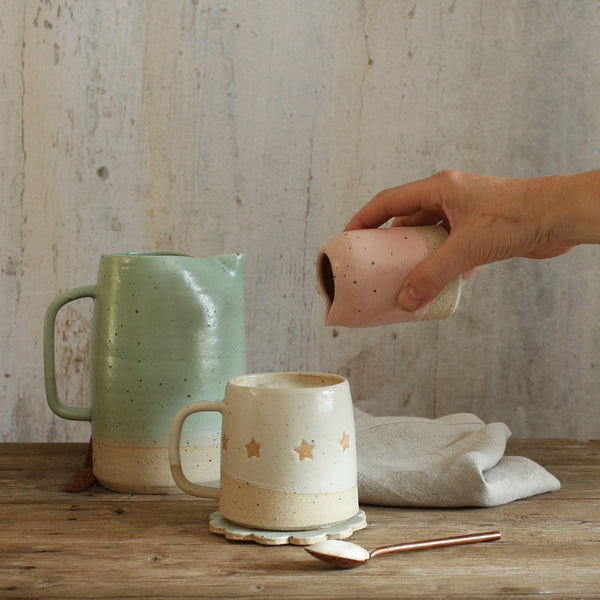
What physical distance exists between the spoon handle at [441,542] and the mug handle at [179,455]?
0.18 metres

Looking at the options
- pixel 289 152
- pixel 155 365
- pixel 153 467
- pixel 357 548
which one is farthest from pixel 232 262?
pixel 289 152

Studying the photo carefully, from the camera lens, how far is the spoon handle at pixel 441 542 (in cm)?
69

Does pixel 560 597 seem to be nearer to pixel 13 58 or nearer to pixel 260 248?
pixel 260 248

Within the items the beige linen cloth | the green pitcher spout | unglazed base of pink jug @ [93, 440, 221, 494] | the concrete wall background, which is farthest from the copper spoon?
the concrete wall background

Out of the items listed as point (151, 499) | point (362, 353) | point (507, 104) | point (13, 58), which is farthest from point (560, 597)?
point (13, 58)

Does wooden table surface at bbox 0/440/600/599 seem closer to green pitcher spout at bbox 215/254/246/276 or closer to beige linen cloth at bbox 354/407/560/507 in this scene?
beige linen cloth at bbox 354/407/560/507

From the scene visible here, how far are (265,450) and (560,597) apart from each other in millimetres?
279

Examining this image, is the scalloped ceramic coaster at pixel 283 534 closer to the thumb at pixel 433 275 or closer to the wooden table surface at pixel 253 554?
the wooden table surface at pixel 253 554

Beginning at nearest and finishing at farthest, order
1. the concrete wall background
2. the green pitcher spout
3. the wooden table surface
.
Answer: the wooden table surface < the green pitcher spout < the concrete wall background

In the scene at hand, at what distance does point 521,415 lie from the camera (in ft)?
5.12

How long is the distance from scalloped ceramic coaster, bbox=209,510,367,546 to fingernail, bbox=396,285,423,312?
9.1 inches

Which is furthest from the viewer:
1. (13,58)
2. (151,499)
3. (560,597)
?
(13,58)

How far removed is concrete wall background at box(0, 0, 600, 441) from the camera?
1.44 metres

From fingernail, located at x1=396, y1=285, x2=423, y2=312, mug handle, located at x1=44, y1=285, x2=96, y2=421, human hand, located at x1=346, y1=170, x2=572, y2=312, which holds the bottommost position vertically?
mug handle, located at x1=44, y1=285, x2=96, y2=421
